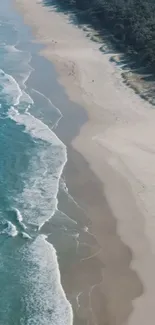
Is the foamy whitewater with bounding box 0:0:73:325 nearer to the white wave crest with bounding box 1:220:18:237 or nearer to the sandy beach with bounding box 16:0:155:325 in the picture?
the white wave crest with bounding box 1:220:18:237

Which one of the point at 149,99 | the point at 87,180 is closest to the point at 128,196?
the point at 87,180

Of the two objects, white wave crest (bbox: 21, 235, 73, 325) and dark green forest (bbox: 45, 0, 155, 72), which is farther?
dark green forest (bbox: 45, 0, 155, 72)

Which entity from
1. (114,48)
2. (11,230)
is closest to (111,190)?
(11,230)

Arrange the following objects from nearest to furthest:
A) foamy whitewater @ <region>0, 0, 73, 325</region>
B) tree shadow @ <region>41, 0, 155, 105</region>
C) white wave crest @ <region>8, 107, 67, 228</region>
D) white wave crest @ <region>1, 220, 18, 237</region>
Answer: foamy whitewater @ <region>0, 0, 73, 325</region>, white wave crest @ <region>1, 220, 18, 237</region>, white wave crest @ <region>8, 107, 67, 228</region>, tree shadow @ <region>41, 0, 155, 105</region>

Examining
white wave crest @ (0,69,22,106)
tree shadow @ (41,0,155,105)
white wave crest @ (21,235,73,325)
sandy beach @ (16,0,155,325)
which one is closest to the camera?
white wave crest @ (21,235,73,325)

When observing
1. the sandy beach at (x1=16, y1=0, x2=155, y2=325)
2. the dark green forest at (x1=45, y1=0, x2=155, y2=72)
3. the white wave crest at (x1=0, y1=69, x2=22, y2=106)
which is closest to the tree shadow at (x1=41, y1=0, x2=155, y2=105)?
the dark green forest at (x1=45, y1=0, x2=155, y2=72)

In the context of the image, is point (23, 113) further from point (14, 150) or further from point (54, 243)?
point (54, 243)
